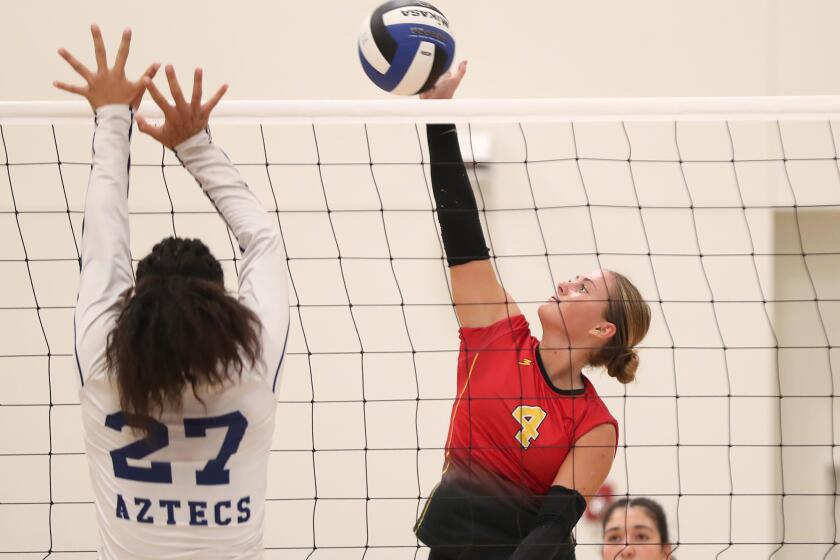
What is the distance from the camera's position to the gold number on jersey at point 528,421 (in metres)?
2.57

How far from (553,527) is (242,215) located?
1065 mm

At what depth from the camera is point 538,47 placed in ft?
15.7

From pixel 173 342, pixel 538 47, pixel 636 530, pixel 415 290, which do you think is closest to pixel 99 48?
pixel 173 342

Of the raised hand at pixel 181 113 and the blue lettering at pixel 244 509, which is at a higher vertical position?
the raised hand at pixel 181 113

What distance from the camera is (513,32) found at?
477 centimetres

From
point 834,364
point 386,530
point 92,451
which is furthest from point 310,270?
point 92,451

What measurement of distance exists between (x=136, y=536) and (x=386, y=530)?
298 centimetres

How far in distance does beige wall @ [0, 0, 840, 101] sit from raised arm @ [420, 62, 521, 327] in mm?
2141

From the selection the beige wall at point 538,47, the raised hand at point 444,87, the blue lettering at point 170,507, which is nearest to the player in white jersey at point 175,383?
the blue lettering at point 170,507

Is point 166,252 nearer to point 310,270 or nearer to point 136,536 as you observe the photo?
point 136,536

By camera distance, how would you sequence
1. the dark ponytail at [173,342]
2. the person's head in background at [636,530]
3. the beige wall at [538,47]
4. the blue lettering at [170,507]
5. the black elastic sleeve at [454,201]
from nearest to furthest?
1. the dark ponytail at [173,342]
2. the blue lettering at [170,507]
3. the black elastic sleeve at [454,201]
4. the person's head in background at [636,530]
5. the beige wall at [538,47]

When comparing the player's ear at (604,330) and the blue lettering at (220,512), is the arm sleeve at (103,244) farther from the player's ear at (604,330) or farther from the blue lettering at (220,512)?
the player's ear at (604,330)

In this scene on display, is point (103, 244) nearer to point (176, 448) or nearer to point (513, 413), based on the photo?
point (176, 448)

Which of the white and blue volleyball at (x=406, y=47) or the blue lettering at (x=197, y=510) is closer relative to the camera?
the blue lettering at (x=197, y=510)
